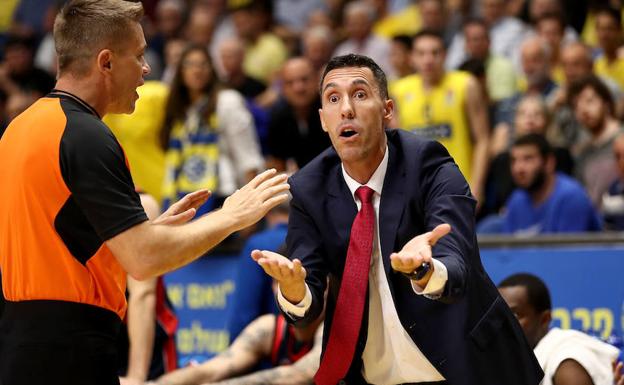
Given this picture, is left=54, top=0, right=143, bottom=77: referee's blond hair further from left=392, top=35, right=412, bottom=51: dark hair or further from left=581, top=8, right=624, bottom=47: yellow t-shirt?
left=581, top=8, right=624, bottom=47: yellow t-shirt

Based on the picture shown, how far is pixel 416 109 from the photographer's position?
991 cm

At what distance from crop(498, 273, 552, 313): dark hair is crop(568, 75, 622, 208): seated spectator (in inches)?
119

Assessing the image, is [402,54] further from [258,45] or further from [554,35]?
[258,45]

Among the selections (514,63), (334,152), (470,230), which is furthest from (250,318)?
(514,63)

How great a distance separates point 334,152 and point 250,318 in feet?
10.1

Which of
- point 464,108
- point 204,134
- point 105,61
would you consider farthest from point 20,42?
point 105,61

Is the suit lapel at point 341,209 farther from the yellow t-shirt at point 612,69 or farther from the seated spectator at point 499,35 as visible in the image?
the seated spectator at point 499,35

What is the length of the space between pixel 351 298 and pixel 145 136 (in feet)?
18.9

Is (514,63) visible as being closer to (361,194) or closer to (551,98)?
(551,98)

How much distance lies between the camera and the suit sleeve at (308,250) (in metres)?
4.38

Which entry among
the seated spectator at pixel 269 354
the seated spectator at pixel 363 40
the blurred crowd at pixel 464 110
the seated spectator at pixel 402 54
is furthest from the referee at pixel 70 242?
the seated spectator at pixel 363 40

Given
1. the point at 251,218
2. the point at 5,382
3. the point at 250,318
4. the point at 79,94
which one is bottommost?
the point at 250,318

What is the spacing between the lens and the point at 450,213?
168 inches

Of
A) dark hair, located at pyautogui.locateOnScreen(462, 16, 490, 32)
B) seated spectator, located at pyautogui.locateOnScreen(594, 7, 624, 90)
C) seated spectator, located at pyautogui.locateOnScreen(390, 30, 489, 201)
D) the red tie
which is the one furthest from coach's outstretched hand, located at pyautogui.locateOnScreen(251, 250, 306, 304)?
dark hair, located at pyautogui.locateOnScreen(462, 16, 490, 32)
